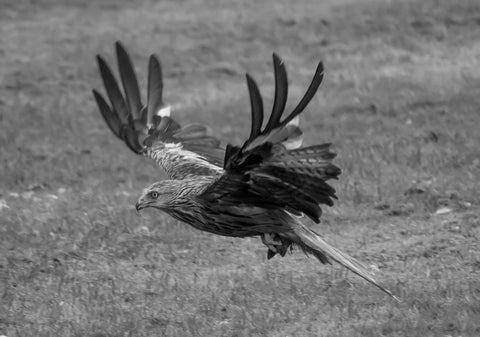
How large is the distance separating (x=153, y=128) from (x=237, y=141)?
11.0 feet

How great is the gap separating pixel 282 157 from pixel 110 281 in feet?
7.15

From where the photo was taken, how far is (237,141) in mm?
12000

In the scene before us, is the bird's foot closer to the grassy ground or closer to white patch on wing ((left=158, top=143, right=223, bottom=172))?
the grassy ground

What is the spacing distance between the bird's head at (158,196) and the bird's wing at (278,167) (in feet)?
1.45

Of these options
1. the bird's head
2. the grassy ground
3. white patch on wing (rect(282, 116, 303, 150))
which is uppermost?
white patch on wing (rect(282, 116, 303, 150))

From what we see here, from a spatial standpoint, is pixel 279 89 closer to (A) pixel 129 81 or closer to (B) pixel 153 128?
(A) pixel 129 81

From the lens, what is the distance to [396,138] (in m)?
11.4

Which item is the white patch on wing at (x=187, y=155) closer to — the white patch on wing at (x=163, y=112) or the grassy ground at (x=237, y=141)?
the white patch on wing at (x=163, y=112)

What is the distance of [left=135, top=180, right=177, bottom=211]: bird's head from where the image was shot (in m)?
7.30

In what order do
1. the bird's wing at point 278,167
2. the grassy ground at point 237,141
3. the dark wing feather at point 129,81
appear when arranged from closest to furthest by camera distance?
the bird's wing at point 278,167, the grassy ground at point 237,141, the dark wing feather at point 129,81

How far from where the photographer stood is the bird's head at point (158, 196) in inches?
287

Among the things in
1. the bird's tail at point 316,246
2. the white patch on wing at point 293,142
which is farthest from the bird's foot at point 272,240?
the white patch on wing at point 293,142

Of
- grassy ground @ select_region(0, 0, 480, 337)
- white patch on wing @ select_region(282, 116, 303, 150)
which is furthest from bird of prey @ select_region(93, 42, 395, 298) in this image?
grassy ground @ select_region(0, 0, 480, 337)

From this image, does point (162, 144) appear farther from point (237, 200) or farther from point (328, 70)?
point (328, 70)
